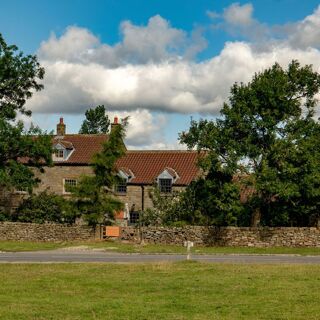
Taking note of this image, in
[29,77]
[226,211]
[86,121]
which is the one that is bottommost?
[226,211]

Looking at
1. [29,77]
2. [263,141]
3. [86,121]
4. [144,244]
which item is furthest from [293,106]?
[86,121]

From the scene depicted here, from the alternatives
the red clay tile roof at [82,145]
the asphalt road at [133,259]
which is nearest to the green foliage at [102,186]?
the red clay tile roof at [82,145]

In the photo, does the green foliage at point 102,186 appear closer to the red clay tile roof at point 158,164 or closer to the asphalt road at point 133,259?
the red clay tile roof at point 158,164

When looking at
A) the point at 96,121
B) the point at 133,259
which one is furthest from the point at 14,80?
the point at 96,121

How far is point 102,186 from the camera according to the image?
161ft

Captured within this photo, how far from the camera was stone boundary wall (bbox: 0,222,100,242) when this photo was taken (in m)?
49.0

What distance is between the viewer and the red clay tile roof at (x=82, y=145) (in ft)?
203

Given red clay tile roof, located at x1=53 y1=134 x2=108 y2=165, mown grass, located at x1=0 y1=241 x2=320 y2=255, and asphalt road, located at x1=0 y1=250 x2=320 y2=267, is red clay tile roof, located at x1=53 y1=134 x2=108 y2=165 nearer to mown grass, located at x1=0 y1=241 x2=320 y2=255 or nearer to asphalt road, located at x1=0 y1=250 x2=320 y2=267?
mown grass, located at x1=0 y1=241 x2=320 y2=255

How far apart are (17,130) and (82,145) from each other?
1631 cm

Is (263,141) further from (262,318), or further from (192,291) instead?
(262,318)

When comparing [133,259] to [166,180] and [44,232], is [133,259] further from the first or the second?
[166,180]

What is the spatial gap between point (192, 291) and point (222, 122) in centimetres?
2878

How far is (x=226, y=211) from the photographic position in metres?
45.9

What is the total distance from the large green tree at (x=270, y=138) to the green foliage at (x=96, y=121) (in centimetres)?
7095
